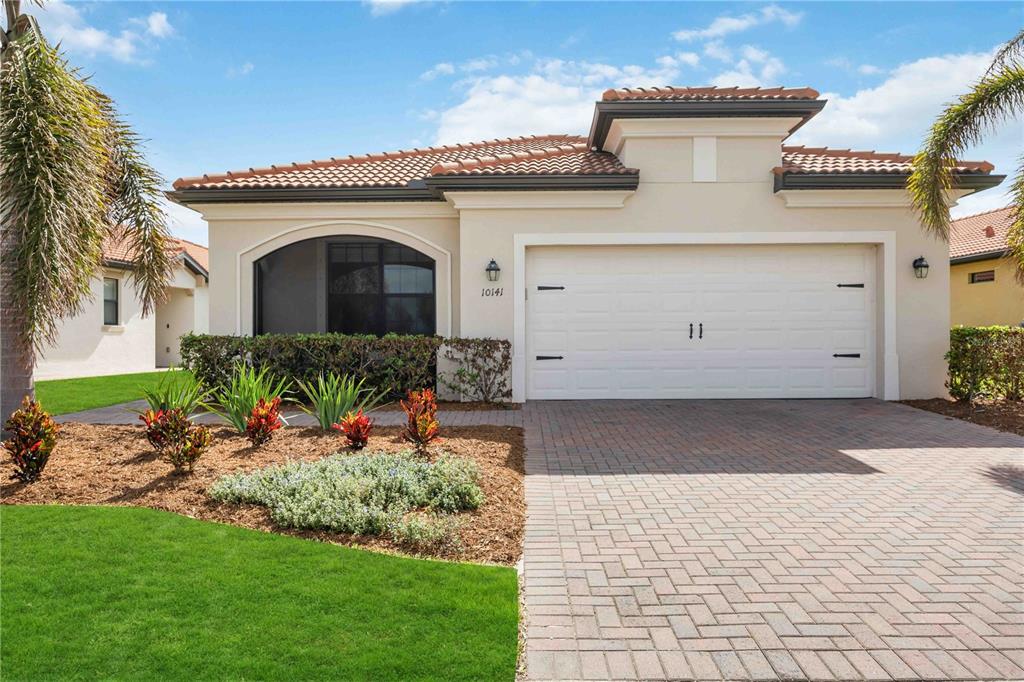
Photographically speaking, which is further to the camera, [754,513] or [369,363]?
[369,363]

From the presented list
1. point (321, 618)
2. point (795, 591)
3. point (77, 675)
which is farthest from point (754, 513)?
point (77, 675)

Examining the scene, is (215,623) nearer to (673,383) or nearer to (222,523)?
(222,523)

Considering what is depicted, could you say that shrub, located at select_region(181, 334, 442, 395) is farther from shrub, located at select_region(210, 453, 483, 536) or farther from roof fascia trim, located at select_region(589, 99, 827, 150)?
roof fascia trim, located at select_region(589, 99, 827, 150)

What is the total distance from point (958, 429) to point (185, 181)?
542 inches

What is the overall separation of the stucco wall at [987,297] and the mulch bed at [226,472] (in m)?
16.6

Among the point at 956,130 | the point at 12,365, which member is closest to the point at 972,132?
the point at 956,130

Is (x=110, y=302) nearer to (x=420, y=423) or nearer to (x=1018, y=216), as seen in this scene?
(x=420, y=423)

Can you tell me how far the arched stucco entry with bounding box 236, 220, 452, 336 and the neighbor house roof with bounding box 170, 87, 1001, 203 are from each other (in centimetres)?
57

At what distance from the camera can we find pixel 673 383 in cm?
1155

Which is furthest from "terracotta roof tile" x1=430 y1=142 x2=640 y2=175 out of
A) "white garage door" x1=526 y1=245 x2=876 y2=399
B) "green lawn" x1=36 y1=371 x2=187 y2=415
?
"green lawn" x1=36 y1=371 x2=187 y2=415

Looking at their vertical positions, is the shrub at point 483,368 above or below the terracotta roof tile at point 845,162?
below

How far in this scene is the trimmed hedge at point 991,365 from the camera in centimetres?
1028

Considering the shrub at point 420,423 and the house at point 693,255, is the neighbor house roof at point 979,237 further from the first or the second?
the shrub at point 420,423

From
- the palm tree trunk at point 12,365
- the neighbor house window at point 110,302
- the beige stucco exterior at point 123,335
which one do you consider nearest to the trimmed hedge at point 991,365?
the palm tree trunk at point 12,365
